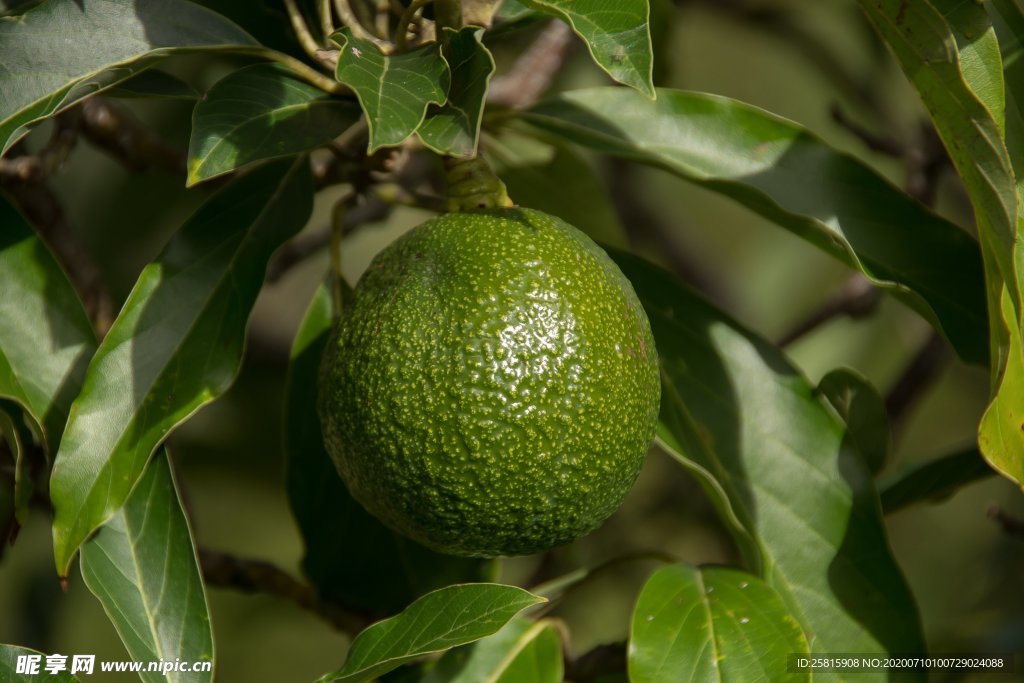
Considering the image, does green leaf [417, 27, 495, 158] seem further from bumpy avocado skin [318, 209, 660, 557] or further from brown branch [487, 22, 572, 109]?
brown branch [487, 22, 572, 109]

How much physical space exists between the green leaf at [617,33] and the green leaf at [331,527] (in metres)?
0.62

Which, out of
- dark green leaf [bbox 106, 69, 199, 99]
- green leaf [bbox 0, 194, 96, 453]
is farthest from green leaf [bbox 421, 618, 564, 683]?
dark green leaf [bbox 106, 69, 199, 99]

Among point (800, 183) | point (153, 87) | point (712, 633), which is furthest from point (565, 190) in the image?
point (712, 633)

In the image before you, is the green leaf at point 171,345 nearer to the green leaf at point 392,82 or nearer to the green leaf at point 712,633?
the green leaf at point 392,82

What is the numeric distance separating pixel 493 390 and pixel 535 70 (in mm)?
1092

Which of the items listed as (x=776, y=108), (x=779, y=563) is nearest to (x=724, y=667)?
(x=779, y=563)

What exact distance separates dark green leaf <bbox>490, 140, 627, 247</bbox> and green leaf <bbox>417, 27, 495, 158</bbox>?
0.66 meters

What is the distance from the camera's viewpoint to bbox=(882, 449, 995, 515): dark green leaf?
1.41 meters

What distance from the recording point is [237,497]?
2773 millimetres

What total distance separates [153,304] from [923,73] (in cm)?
93

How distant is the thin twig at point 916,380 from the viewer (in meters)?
2.10

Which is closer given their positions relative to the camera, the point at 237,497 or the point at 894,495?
the point at 894,495

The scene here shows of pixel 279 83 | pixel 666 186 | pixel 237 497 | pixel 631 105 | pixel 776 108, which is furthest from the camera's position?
pixel 776 108

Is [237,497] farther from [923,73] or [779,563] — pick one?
[923,73]
